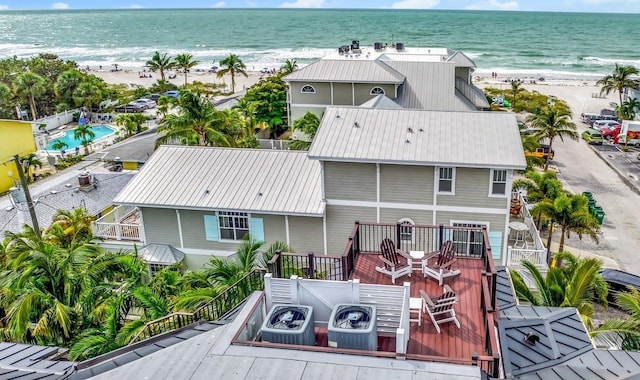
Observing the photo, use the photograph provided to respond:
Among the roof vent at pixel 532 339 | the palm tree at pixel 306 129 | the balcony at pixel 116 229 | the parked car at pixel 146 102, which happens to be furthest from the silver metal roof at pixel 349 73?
the parked car at pixel 146 102

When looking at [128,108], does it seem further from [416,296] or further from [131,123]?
[416,296]

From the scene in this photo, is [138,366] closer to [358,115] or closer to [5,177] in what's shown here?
[358,115]

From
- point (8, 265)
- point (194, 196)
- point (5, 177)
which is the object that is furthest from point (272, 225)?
point (5, 177)

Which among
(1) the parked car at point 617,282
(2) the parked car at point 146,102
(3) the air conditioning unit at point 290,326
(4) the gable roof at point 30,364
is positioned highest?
(2) the parked car at point 146,102

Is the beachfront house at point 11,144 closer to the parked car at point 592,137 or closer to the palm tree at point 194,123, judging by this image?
the palm tree at point 194,123

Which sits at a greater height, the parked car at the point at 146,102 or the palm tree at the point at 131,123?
the parked car at the point at 146,102

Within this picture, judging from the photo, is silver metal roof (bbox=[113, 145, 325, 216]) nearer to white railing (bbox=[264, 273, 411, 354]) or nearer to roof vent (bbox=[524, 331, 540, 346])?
white railing (bbox=[264, 273, 411, 354])
